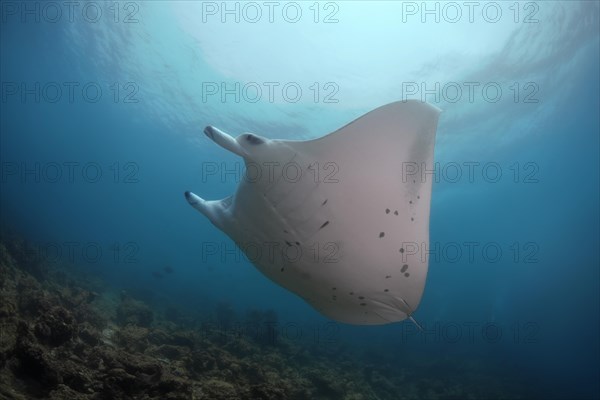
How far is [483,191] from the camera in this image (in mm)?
34688

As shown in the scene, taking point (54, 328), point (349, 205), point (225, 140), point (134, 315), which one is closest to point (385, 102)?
point (134, 315)

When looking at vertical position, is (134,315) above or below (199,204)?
below

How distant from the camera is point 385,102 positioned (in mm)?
18375

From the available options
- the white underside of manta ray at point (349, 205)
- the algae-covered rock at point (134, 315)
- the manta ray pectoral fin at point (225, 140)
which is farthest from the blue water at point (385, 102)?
the manta ray pectoral fin at point (225, 140)

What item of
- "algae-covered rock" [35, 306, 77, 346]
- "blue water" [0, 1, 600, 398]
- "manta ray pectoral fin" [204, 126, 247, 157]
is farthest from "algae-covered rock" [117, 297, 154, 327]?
"manta ray pectoral fin" [204, 126, 247, 157]

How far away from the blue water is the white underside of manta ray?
6128 mm

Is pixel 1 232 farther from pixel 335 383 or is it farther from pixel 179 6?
pixel 335 383

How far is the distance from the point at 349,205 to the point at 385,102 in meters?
16.6

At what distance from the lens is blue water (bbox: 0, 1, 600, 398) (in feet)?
48.9

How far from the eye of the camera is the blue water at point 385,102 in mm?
14891

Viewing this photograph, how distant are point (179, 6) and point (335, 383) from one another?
644 inches

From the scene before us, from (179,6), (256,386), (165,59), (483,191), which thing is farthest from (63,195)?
(256,386)

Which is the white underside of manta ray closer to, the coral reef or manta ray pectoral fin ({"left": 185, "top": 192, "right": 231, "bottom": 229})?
manta ray pectoral fin ({"left": 185, "top": 192, "right": 231, "bottom": 229})

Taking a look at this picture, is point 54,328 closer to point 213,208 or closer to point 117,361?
point 117,361
